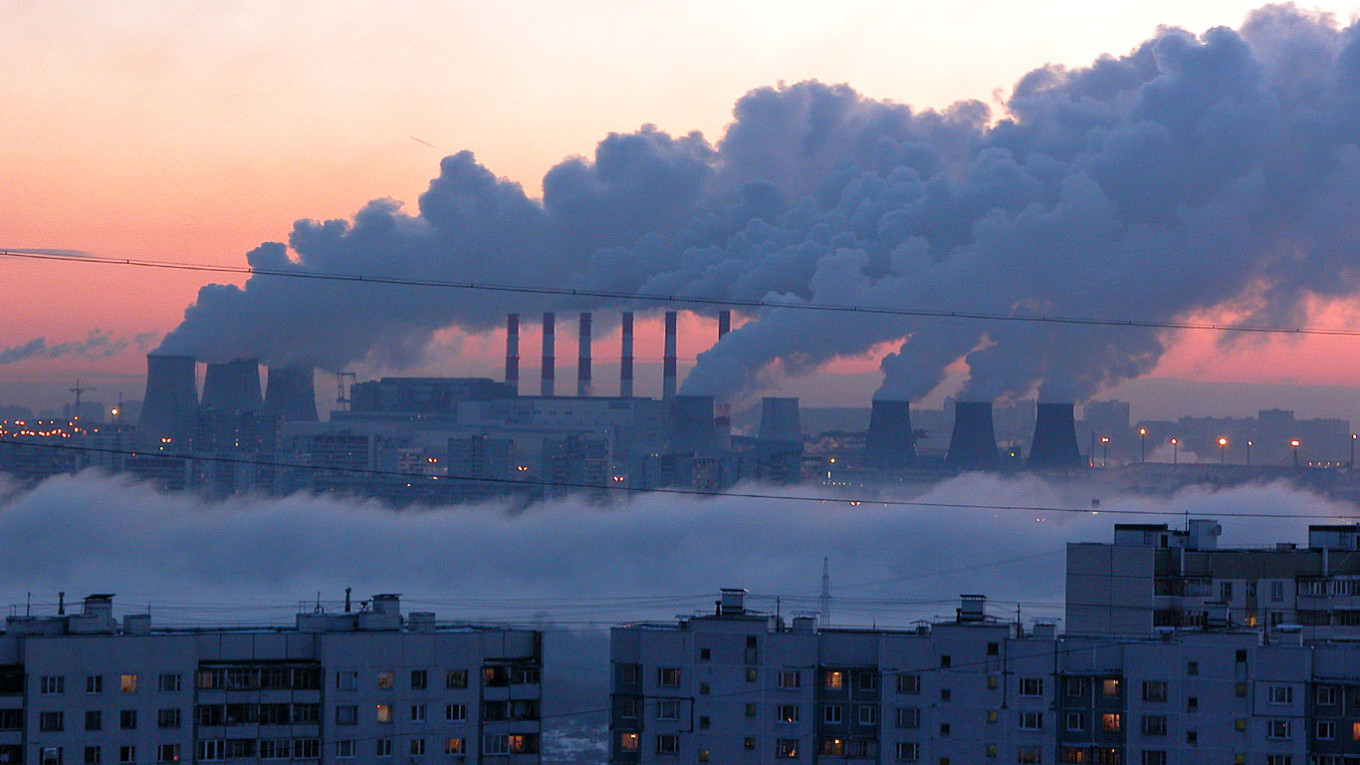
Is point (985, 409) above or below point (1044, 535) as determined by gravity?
above

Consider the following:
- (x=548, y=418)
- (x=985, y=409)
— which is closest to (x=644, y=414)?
(x=548, y=418)

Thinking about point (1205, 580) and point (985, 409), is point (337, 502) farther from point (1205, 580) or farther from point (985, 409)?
point (1205, 580)

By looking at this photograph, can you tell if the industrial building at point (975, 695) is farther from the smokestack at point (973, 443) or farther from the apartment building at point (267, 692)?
the smokestack at point (973, 443)

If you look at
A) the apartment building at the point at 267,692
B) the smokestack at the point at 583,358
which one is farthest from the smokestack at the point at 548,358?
the apartment building at the point at 267,692

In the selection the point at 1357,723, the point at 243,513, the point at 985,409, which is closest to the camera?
the point at 1357,723

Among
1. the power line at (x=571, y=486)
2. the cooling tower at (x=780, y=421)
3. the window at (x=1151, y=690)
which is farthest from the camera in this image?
the cooling tower at (x=780, y=421)

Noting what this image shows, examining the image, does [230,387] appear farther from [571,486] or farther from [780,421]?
[780,421]

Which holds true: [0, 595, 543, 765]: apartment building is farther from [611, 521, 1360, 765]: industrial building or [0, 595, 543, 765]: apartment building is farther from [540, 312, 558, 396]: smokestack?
[540, 312, 558, 396]: smokestack

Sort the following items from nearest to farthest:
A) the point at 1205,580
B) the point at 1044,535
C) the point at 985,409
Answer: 1. the point at 1205,580
2. the point at 1044,535
3. the point at 985,409
